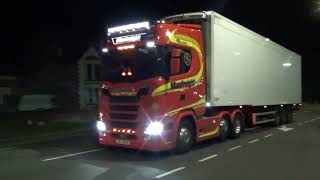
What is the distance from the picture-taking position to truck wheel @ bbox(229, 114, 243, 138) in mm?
19656

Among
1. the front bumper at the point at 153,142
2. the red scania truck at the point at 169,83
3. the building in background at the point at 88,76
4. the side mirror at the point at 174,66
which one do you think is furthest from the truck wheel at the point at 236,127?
the building in background at the point at 88,76

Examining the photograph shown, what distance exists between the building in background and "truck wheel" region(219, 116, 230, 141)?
146 feet

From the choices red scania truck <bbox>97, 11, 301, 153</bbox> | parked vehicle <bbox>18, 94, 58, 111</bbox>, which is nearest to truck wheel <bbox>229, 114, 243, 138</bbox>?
red scania truck <bbox>97, 11, 301, 153</bbox>

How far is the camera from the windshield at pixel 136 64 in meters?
14.6

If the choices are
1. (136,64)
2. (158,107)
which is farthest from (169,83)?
(136,64)

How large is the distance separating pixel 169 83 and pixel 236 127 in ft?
19.9

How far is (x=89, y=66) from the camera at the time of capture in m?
64.2

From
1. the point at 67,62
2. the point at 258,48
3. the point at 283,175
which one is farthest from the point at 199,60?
the point at 67,62

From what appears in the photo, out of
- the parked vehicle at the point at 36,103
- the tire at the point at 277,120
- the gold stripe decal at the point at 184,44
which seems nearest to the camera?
the gold stripe decal at the point at 184,44

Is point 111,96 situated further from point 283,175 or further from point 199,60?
point 283,175

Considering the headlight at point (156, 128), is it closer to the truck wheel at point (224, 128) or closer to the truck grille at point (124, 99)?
the truck grille at point (124, 99)

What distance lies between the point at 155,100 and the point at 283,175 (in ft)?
13.4

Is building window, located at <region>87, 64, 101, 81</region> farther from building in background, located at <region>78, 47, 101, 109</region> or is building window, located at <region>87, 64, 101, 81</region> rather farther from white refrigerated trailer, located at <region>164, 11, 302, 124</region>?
white refrigerated trailer, located at <region>164, 11, 302, 124</region>

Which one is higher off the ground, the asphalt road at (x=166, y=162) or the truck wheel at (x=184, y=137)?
the truck wheel at (x=184, y=137)
